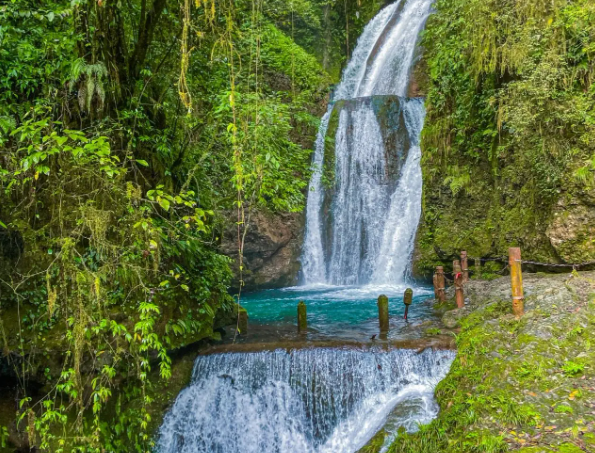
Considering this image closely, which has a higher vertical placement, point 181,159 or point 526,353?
point 181,159

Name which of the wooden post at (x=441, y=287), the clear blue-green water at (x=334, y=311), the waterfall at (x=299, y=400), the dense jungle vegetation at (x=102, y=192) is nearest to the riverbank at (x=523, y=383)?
the waterfall at (x=299, y=400)

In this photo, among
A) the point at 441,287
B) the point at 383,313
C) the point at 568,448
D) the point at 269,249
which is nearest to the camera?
the point at 568,448

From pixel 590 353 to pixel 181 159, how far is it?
238 inches

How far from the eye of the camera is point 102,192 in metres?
5.82

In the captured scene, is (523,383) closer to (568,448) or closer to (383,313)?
(568,448)

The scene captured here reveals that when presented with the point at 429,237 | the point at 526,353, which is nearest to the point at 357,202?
the point at 429,237

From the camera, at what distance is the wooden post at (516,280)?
6867 millimetres

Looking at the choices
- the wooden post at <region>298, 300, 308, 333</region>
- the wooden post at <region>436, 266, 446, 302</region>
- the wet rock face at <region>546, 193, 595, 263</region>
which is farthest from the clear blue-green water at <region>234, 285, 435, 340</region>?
the wet rock face at <region>546, 193, 595, 263</region>

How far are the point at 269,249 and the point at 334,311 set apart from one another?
20.1 feet

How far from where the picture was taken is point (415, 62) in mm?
19328

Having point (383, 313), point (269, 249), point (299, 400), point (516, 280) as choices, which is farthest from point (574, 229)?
point (269, 249)

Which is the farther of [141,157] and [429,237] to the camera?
[429,237]

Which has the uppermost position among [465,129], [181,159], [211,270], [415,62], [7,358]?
[415,62]

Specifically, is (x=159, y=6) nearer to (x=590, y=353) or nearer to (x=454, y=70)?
(x=590, y=353)
